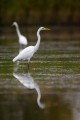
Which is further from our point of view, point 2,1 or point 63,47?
point 2,1

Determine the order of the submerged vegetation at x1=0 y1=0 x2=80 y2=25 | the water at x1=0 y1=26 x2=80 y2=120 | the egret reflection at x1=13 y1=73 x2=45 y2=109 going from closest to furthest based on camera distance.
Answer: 1. the water at x1=0 y1=26 x2=80 y2=120
2. the egret reflection at x1=13 y1=73 x2=45 y2=109
3. the submerged vegetation at x1=0 y1=0 x2=80 y2=25

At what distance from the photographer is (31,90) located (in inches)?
559

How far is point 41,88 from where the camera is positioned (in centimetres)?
1440

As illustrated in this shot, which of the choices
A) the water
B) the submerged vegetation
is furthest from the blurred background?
the submerged vegetation

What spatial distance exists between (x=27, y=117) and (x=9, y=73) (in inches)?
259

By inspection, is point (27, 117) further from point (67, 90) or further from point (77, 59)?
point (77, 59)

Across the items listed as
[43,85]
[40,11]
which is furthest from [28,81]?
[40,11]

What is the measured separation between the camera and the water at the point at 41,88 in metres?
11.3

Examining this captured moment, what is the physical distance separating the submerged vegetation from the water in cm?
2250

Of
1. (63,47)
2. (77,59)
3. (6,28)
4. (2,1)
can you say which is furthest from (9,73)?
(2,1)

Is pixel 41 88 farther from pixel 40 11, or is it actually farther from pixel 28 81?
pixel 40 11

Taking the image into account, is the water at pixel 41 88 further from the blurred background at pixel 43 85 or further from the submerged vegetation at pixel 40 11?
the submerged vegetation at pixel 40 11

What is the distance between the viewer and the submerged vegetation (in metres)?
45.2

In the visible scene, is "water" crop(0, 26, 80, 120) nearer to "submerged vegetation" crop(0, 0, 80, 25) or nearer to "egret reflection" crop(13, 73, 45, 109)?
"egret reflection" crop(13, 73, 45, 109)
